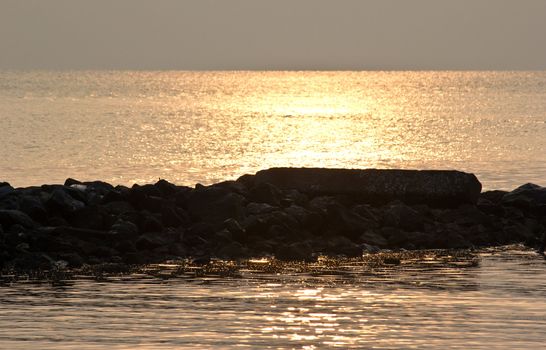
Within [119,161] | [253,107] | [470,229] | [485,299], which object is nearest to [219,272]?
[485,299]

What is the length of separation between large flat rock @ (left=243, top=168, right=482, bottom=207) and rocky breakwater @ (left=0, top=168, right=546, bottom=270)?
0.03 metres

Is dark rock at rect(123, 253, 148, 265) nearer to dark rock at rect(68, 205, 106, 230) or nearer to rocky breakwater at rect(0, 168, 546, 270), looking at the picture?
rocky breakwater at rect(0, 168, 546, 270)

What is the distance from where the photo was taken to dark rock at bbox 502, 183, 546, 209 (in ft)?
117

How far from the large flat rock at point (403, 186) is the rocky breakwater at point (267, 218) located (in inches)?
1.0

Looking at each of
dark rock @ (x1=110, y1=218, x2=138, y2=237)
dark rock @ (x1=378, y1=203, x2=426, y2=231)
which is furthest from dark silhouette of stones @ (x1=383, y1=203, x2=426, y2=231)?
dark rock @ (x1=110, y1=218, x2=138, y2=237)

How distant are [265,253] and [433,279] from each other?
473cm

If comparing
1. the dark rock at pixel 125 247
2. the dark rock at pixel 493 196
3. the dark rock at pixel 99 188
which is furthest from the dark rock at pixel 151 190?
the dark rock at pixel 493 196

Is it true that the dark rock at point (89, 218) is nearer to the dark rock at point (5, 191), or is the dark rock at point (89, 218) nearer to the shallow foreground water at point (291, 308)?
the dark rock at point (5, 191)

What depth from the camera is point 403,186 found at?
35.2 meters

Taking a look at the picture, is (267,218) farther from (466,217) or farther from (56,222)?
(466,217)

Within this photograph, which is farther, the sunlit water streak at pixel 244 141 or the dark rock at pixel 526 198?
the sunlit water streak at pixel 244 141

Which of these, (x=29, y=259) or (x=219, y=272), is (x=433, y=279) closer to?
(x=219, y=272)

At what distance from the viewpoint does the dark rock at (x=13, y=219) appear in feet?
97.9

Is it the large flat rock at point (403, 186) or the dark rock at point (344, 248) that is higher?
the large flat rock at point (403, 186)
